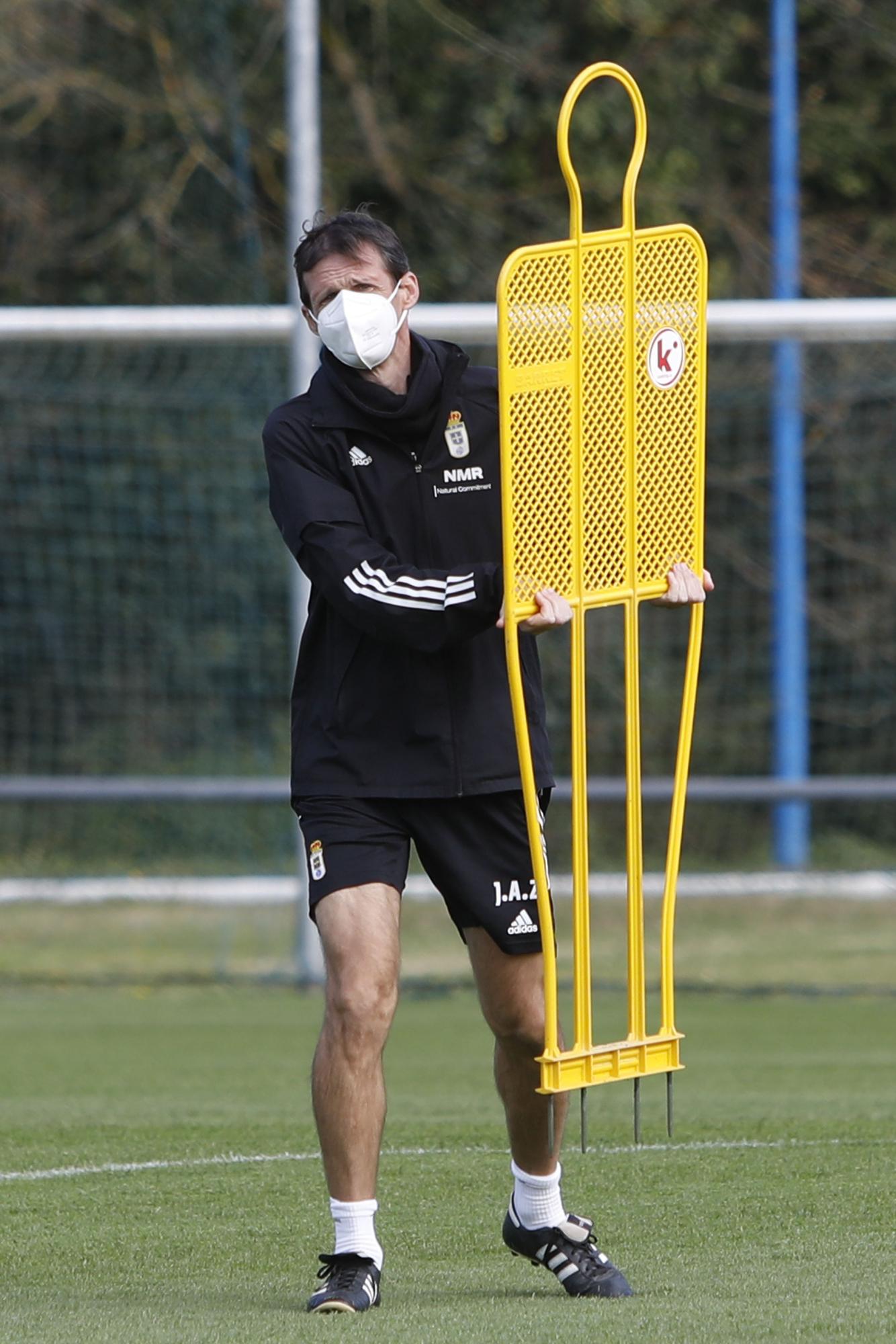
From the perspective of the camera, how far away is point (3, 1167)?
19.9ft

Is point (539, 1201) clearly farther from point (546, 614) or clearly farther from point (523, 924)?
point (546, 614)

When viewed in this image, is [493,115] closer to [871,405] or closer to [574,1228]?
[871,405]

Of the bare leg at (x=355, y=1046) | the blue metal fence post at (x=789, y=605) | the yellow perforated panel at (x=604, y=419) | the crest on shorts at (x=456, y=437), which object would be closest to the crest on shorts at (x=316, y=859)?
the bare leg at (x=355, y=1046)

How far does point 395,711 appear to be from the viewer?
456 centimetres

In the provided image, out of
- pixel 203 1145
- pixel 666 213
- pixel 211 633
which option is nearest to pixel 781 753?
pixel 211 633

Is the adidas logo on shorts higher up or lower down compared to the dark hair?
lower down

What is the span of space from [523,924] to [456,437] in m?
1.02

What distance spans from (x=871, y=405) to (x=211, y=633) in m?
4.24

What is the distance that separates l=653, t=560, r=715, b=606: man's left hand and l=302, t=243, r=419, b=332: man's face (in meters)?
0.80

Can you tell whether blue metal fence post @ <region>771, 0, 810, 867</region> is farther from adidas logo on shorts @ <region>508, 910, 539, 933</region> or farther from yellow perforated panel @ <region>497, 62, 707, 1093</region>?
adidas logo on shorts @ <region>508, 910, 539, 933</region>

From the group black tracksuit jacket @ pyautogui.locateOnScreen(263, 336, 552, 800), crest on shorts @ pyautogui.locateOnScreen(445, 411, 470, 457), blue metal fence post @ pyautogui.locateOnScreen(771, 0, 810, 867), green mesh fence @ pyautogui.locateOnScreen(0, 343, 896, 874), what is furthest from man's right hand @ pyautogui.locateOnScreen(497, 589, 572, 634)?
green mesh fence @ pyautogui.locateOnScreen(0, 343, 896, 874)

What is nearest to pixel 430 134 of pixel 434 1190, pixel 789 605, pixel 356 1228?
pixel 789 605

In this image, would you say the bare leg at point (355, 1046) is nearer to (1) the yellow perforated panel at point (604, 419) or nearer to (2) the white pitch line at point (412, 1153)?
(1) the yellow perforated panel at point (604, 419)

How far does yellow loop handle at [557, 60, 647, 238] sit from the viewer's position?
4.27 metres
